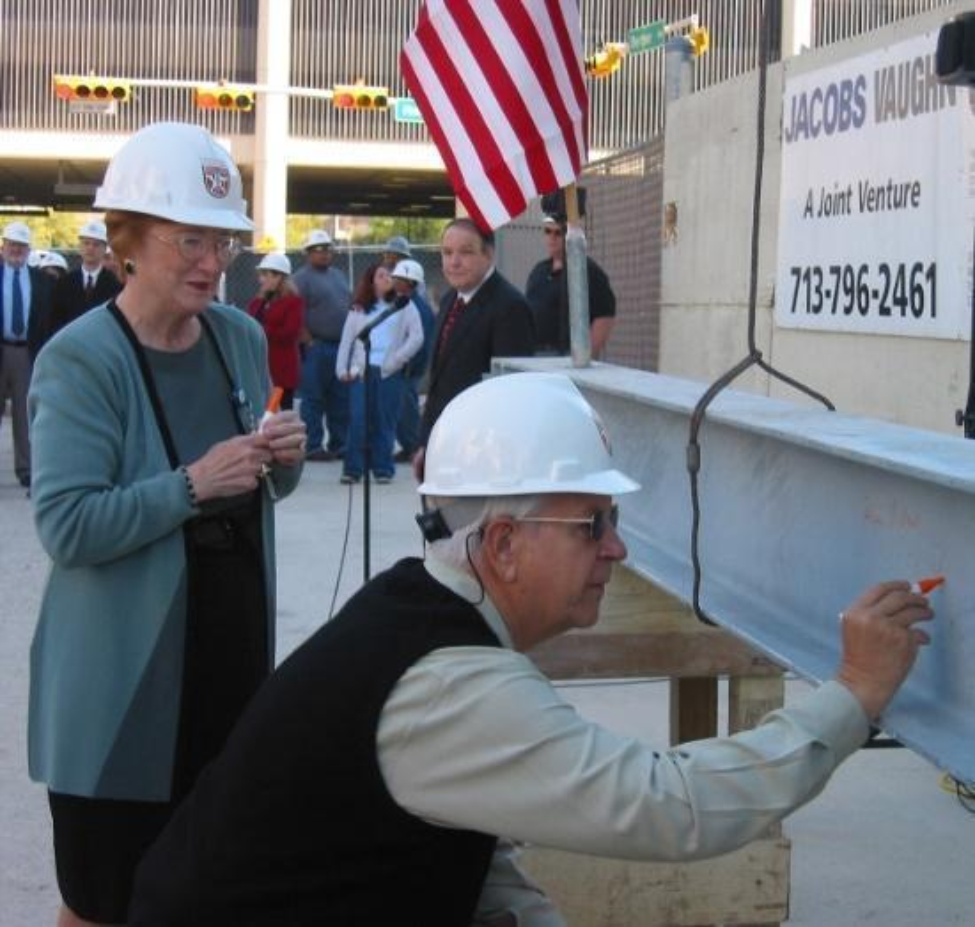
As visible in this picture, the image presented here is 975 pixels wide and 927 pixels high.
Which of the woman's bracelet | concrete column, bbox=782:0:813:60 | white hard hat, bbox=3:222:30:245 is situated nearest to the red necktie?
the woman's bracelet

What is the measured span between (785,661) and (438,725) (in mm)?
1045

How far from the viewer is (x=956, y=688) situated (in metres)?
2.53

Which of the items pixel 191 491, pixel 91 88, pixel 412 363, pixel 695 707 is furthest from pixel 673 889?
pixel 91 88

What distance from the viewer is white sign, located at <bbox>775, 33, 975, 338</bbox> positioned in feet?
29.2

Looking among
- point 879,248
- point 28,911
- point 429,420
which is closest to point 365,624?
point 28,911

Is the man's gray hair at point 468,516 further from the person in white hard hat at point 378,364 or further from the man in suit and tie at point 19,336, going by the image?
the man in suit and tie at point 19,336

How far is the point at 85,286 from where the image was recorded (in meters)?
12.8

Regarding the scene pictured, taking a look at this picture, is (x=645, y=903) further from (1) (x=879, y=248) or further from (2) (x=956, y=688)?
(1) (x=879, y=248)

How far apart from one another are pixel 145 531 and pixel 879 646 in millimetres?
1391

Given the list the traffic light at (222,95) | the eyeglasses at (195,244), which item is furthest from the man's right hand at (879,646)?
the traffic light at (222,95)

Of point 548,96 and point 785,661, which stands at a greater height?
point 548,96

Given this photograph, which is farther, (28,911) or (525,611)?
(28,911)

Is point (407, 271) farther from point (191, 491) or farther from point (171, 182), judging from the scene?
point (191, 491)

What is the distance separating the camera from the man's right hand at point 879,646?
239cm
